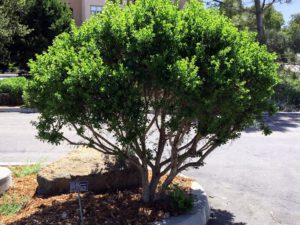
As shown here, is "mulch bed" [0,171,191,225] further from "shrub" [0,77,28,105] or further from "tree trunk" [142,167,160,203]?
"shrub" [0,77,28,105]

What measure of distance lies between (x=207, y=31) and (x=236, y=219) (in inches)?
97.4

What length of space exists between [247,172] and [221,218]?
7.63 ft

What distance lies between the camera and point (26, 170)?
7.27m

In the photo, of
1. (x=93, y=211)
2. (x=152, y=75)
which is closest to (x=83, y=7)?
(x=93, y=211)

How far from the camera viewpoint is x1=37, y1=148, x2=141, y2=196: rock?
591 centimetres

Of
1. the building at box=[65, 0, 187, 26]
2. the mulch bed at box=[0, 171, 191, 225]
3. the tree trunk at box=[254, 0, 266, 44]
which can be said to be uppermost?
the building at box=[65, 0, 187, 26]

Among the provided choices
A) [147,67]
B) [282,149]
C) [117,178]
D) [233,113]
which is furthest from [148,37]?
[282,149]

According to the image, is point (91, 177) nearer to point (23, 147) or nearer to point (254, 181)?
point (254, 181)

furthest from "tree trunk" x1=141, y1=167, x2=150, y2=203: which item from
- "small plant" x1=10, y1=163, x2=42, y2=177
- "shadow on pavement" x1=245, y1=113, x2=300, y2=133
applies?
"shadow on pavement" x1=245, y1=113, x2=300, y2=133

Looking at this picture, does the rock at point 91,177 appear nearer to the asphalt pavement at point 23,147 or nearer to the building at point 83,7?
the asphalt pavement at point 23,147

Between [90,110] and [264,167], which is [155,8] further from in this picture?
[264,167]

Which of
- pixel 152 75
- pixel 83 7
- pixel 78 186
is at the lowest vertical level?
pixel 78 186

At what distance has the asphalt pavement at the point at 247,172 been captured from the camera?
5.83 meters

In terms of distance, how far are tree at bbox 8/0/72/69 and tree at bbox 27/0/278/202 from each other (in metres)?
17.8
